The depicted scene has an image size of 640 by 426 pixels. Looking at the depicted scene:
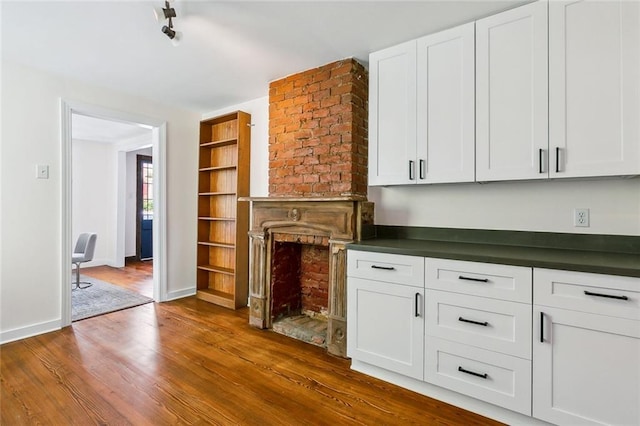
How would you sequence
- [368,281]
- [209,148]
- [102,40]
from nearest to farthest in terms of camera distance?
[368,281], [102,40], [209,148]

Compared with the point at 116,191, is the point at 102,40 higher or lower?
higher

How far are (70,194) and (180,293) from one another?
5.73ft

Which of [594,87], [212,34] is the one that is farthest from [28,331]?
[594,87]

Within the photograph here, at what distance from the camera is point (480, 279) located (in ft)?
6.05

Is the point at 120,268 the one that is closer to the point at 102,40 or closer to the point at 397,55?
the point at 102,40

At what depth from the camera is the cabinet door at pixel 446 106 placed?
2193 mm

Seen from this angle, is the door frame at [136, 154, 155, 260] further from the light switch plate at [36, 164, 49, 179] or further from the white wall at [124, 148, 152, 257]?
the light switch plate at [36, 164, 49, 179]

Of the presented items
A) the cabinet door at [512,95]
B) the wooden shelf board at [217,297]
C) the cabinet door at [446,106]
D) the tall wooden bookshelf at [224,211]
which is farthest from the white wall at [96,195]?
the cabinet door at [512,95]

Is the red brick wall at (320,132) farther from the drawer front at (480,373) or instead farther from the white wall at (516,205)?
the drawer front at (480,373)

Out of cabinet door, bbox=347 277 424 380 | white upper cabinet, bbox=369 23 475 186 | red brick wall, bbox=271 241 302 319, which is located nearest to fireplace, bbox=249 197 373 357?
red brick wall, bbox=271 241 302 319

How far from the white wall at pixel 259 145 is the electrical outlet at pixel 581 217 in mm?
2839

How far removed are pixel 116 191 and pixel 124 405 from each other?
5609mm

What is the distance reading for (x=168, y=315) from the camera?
138 inches

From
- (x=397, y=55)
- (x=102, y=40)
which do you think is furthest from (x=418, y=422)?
(x=102, y=40)
